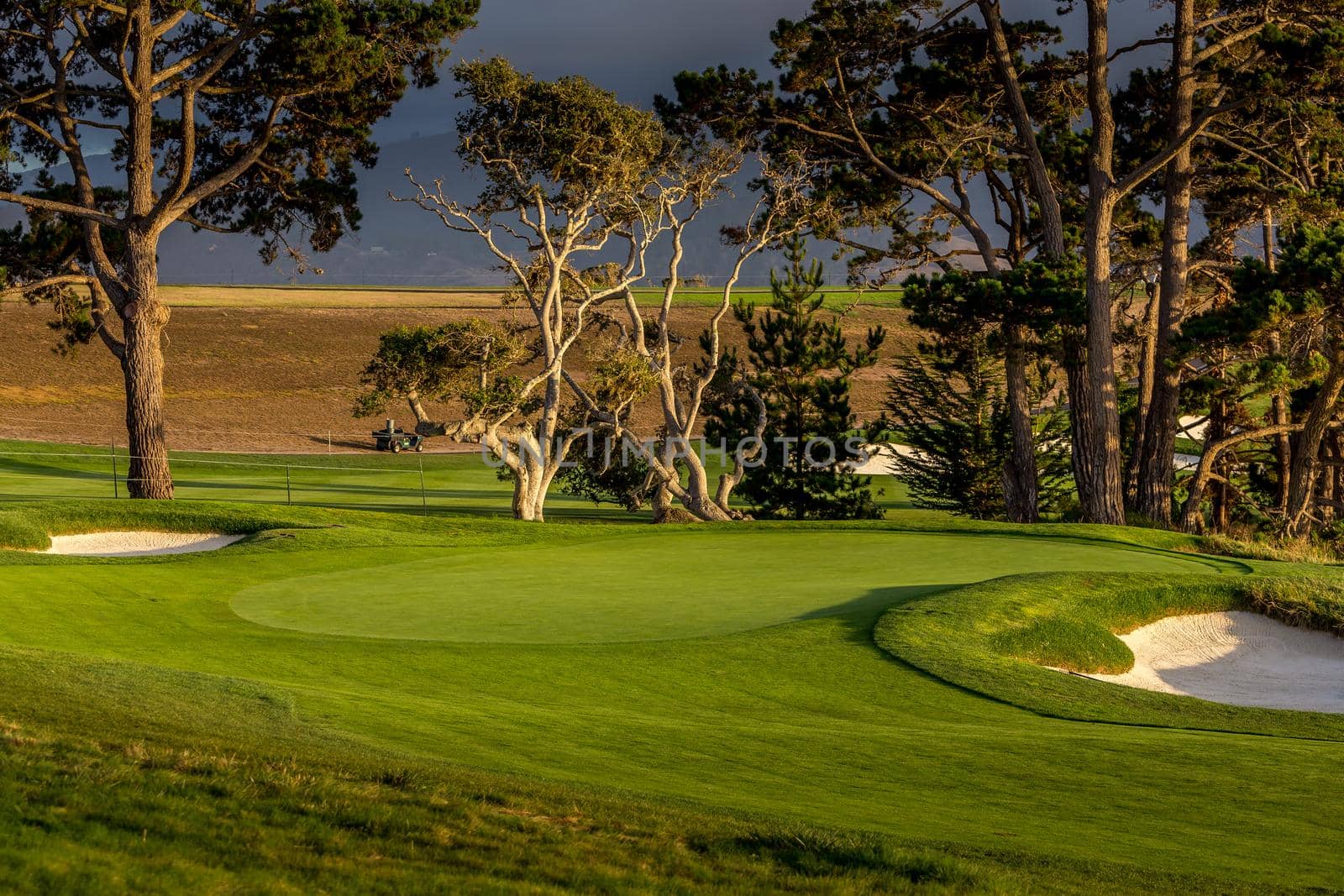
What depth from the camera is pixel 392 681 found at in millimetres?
11328

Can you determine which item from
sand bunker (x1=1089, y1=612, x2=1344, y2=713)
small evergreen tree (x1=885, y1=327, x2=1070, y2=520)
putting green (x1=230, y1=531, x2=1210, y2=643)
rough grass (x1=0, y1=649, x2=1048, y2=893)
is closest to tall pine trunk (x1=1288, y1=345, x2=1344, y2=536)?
small evergreen tree (x1=885, y1=327, x2=1070, y2=520)

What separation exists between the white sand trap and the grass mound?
41.1ft

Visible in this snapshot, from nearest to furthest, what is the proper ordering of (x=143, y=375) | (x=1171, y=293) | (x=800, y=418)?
(x=1171, y=293), (x=143, y=375), (x=800, y=418)

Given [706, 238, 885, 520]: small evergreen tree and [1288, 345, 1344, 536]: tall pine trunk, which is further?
[706, 238, 885, 520]: small evergreen tree

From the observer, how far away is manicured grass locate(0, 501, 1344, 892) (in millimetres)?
6551

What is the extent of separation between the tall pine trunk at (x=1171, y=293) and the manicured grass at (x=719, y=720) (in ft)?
38.9

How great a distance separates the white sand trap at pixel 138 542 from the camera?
2078 cm

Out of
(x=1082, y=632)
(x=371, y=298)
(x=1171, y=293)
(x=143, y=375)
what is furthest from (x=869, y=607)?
(x=371, y=298)

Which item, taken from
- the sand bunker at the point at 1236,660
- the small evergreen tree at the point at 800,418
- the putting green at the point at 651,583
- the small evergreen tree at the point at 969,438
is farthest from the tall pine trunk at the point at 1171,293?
the sand bunker at the point at 1236,660

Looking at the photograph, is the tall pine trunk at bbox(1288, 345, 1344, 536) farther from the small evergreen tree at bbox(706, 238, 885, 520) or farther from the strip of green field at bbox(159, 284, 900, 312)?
the strip of green field at bbox(159, 284, 900, 312)

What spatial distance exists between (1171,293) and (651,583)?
59.7 ft

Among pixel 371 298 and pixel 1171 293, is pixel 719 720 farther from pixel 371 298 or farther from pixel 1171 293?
pixel 371 298

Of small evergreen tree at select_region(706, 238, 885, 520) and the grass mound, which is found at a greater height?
small evergreen tree at select_region(706, 238, 885, 520)

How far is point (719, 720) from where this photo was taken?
1018 centimetres
